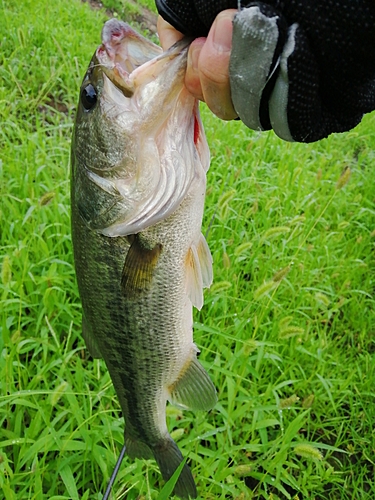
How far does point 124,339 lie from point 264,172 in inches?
112

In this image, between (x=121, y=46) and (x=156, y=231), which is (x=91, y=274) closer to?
(x=156, y=231)

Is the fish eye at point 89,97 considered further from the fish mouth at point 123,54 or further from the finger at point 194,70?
the finger at point 194,70

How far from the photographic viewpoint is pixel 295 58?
1028 mm

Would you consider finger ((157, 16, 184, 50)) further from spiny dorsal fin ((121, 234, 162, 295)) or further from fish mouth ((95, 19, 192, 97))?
spiny dorsal fin ((121, 234, 162, 295))

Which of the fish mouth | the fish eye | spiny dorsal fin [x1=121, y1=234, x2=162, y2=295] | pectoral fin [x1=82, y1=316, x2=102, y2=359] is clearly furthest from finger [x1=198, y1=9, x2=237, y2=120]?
pectoral fin [x1=82, y1=316, x2=102, y2=359]

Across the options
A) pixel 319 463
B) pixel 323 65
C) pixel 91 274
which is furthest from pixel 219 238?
pixel 323 65

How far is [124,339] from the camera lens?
174cm

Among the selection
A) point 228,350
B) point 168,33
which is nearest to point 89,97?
point 168,33

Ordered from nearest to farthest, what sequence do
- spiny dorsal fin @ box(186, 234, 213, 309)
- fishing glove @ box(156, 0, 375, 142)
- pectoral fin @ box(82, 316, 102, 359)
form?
1. fishing glove @ box(156, 0, 375, 142)
2. spiny dorsal fin @ box(186, 234, 213, 309)
3. pectoral fin @ box(82, 316, 102, 359)

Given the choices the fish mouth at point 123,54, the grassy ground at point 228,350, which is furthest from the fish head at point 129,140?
the grassy ground at point 228,350

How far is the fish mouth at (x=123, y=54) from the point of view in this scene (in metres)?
1.41

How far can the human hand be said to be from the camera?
42.9 inches

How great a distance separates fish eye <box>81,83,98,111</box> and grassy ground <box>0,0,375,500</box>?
2.38 ft

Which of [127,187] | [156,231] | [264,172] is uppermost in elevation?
[127,187]
